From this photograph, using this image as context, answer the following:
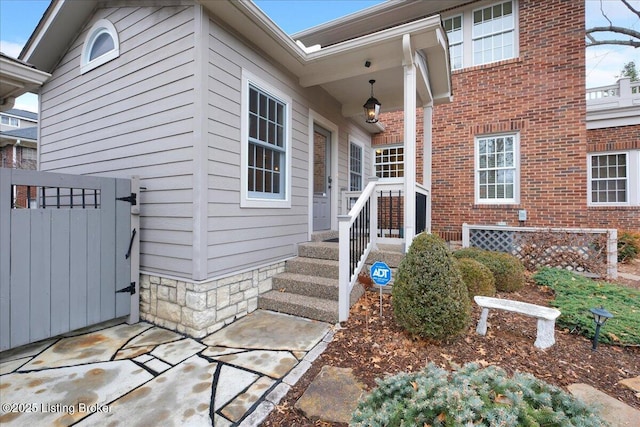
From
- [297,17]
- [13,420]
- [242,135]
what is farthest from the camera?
[297,17]

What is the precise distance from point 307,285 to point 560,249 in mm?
4941

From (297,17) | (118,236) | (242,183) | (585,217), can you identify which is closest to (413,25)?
(242,183)

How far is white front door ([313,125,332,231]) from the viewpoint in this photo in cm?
558

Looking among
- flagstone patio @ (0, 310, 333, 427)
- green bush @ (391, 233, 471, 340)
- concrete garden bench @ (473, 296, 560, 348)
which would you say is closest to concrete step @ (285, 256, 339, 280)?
flagstone patio @ (0, 310, 333, 427)

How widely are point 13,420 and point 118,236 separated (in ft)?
6.19

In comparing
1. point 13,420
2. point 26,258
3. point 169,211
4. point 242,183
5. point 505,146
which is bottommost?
point 13,420

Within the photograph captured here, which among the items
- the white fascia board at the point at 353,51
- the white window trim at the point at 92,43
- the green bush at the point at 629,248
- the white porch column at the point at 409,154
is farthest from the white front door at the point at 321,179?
the green bush at the point at 629,248

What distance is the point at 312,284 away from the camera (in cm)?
379

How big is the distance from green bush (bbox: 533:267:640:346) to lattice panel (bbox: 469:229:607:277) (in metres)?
0.93

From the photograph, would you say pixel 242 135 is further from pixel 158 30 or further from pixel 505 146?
pixel 505 146

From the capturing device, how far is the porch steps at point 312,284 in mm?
3482

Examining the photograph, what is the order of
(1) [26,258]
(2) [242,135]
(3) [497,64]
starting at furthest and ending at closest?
1. (3) [497,64]
2. (2) [242,135]
3. (1) [26,258]

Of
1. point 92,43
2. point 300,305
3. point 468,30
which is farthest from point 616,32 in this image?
point 92,43

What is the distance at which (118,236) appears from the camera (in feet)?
11.1
